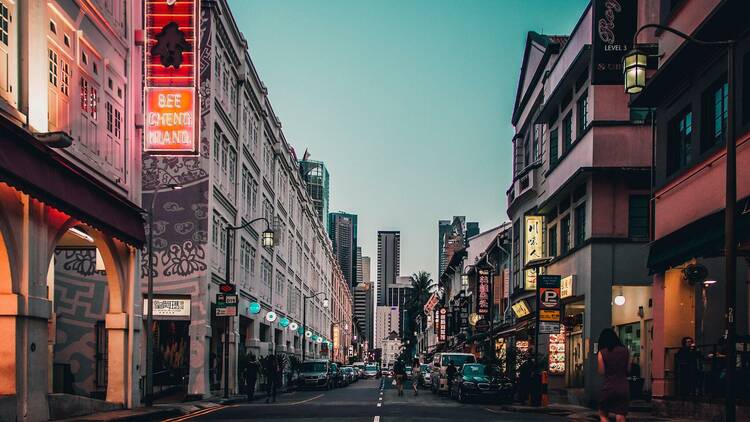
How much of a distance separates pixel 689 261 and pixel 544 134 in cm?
2081

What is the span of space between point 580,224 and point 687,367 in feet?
46.5

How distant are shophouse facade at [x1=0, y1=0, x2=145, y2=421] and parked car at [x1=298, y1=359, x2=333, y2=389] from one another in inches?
885

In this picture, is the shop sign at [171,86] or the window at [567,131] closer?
the shop sign at [171,86]

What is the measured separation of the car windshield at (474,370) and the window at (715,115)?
→ 1550cm

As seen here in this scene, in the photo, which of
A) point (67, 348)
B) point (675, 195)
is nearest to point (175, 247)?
point (67, 348)

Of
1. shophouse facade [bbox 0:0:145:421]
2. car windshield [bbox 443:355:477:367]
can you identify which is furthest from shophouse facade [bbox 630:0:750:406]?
car windshield [bbox 443:355:477:367]

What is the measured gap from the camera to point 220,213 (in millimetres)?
40469

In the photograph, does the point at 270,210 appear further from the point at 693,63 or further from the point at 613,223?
the point at 693,63

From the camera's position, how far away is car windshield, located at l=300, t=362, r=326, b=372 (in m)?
52.7

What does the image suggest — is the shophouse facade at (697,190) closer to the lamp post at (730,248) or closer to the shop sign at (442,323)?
the lamp post at (730,248)

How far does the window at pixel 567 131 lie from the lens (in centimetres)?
3806

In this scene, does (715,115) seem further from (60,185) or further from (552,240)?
(552,240)

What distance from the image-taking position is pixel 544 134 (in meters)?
43.7

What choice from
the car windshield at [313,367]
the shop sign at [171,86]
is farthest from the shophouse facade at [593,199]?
the car windshield at [313,367]
